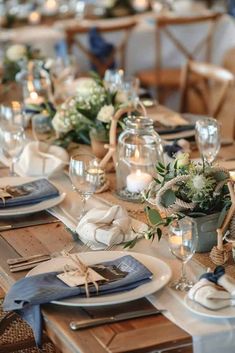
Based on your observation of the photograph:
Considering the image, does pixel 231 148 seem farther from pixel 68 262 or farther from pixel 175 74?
pixel 175 74

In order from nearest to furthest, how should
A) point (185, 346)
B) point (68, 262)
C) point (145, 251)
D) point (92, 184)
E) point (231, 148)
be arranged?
point (185, 346)
point (68, 262)
point (145, 251)
point (92, 184)
point (231, 148)

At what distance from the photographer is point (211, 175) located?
2121mm

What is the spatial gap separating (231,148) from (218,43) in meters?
3.26

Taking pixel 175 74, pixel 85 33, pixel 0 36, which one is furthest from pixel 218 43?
pixel 0 36

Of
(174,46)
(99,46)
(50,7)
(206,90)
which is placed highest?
(50,7)

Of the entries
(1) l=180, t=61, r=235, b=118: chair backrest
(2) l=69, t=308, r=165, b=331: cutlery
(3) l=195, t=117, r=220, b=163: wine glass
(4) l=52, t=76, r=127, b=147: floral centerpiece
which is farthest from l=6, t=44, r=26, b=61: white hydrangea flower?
(2) l=69, t=308, r=165, b=331: cutlery

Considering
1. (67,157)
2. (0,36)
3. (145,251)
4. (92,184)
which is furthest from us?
(0,36)

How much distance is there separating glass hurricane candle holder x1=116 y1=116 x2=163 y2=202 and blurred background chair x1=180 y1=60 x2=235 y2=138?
4.86 ft

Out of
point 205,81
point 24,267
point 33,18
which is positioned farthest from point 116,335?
point 33,18

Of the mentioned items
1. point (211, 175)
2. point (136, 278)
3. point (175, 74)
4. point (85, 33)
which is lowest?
point (175, 74)

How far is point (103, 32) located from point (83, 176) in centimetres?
353

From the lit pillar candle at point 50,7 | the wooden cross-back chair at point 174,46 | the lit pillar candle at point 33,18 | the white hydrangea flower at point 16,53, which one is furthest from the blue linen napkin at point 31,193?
the lit pillar candle at point 50,7

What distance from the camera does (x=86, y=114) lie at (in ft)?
9.98

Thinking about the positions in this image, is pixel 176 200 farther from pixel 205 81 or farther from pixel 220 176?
pixel 205 81
